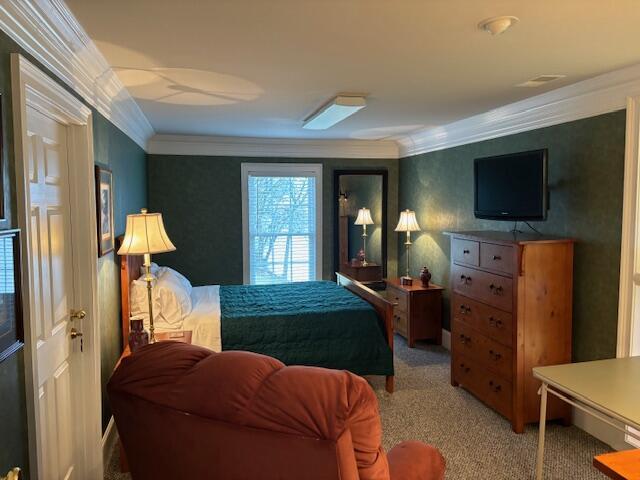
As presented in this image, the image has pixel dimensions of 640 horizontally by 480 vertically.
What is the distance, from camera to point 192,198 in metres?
5.52

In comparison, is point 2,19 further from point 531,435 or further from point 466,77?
point 531,435

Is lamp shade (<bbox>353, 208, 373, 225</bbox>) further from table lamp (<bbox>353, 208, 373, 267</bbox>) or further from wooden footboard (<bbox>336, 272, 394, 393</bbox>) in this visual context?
wooden footboard (<bbox>336, 272, 394, 393</bbox>)

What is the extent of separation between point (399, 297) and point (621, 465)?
350 cm

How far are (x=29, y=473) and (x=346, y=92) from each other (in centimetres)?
280

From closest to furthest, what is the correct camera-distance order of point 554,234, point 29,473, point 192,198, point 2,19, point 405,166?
point 2,19 → point 29,473 → point 554,234 → point 192,198 → point 405,166

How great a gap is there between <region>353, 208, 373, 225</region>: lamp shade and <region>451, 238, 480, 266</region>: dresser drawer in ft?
7.14

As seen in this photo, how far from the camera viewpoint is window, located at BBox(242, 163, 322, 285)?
573 cm

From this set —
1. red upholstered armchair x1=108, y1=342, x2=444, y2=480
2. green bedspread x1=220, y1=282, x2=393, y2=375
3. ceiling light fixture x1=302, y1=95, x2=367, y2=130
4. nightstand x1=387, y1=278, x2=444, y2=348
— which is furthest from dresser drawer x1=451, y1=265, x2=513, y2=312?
red upholstered armchair x1=108, y1=342, x2=444, y2=480

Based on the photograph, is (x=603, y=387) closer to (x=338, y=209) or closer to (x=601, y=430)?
(x=601, y=430)

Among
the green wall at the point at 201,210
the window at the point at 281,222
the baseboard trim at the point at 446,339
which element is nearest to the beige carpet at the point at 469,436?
the baseboard trim at the point at 446,339

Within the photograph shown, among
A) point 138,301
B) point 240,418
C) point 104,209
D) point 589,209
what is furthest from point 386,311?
point 240,418

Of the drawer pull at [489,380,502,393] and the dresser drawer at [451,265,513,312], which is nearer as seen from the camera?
the dresser drawer at [451,265,513,312]

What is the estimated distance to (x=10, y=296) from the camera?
4.75 ft

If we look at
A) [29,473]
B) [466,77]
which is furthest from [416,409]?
[29,473]
